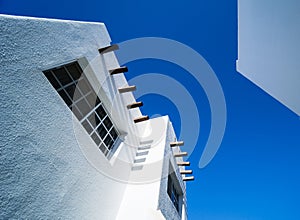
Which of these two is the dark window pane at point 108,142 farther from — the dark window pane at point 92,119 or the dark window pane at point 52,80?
the dark window pane at point 52,80

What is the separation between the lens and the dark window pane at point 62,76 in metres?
3.67

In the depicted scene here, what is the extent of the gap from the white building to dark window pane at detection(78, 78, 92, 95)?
2cm

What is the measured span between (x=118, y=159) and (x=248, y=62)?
13.5 feet

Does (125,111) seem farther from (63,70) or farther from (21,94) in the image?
(21,94)

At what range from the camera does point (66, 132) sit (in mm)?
3215

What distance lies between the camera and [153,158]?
242 inches

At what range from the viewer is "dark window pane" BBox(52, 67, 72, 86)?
3672 millimetres

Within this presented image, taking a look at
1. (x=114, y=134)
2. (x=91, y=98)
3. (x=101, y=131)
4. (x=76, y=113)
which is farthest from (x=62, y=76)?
(x=114, y=134)

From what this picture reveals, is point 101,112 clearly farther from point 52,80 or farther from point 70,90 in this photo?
point 52,80

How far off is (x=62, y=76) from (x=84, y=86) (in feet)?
2.75

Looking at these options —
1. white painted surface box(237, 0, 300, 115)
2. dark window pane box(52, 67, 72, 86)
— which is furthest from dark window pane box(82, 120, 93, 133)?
white painted surface box(237, 0, 300, 115)

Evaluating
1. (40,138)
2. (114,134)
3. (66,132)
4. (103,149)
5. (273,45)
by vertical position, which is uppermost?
(273,45)

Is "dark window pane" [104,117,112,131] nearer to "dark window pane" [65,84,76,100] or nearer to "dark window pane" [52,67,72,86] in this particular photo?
"dark window pane" [65,84,76,100]

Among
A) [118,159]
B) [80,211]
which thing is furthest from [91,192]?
[118,159]
